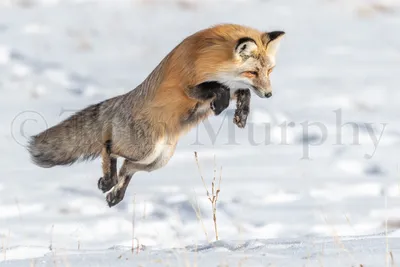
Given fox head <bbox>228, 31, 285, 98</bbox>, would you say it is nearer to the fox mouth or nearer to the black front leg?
the fox mouth

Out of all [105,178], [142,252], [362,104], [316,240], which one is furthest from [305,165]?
[142,252]

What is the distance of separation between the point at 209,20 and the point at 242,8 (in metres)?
1.07

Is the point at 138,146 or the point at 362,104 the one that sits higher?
the point at 362,104

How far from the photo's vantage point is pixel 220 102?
6742mm

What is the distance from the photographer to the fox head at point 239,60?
264 inches

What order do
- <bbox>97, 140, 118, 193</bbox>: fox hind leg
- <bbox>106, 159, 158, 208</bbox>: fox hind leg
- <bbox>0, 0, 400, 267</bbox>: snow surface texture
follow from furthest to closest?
<bbox>106, 159, 158, 208</bbox>: fox hind leg, <bbox>97, 140, 118, 193</bbox>: fox hind leg, <bbox>0, 0, 400, 267</bbox>: snow surface texture

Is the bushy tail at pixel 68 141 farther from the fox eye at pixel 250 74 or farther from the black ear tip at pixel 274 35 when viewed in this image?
the black ear tip at pixel 274 35

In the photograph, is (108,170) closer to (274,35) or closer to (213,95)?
(213,95)

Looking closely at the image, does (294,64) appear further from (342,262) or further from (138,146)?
(342,262)

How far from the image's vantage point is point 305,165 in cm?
1068

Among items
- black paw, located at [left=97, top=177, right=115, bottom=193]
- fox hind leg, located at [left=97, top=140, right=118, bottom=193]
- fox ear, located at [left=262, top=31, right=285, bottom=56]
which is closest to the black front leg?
fox ear, located at [left=262, top=31, right=285, bottom=56]

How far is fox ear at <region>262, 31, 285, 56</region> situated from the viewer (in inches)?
272

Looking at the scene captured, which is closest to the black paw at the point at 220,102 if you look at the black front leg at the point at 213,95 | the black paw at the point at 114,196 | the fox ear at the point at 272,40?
the black front leg at the point at 213,95

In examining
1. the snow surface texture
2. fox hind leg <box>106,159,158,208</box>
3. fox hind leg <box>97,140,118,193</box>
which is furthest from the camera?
fox hind leg <box>106,159,158,208</box>
